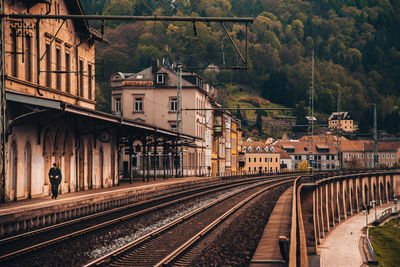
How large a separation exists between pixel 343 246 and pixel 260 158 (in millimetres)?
82202

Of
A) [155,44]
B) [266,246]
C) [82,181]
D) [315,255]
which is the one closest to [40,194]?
[82,181]

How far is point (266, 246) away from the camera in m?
16.1

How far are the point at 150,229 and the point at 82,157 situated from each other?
56.3 ft

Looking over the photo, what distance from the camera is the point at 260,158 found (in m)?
144

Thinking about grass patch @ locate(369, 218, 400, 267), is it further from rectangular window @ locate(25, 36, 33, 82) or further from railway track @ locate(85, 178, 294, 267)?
rectangular window @ locate(25, 36, 33, 82)

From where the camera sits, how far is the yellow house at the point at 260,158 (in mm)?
143875

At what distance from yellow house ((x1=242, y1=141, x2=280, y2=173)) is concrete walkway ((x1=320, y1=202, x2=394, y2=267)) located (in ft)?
189

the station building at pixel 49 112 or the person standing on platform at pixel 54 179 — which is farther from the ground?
the station building at pixel 49 112

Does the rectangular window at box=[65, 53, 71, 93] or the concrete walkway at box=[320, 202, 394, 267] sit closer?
the rectangular window at box=[65, 53, 71, 93]

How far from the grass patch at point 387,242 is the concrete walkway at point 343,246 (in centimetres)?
194

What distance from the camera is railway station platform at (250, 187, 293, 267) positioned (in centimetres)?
1363

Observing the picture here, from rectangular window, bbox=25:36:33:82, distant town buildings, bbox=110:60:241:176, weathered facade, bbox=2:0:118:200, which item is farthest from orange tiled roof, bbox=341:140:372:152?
rectangular window, bbox=25:36:33:82

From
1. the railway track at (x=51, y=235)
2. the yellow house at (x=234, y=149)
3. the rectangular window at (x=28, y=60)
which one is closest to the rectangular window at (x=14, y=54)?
the rectangular window at (x=28, y=60)

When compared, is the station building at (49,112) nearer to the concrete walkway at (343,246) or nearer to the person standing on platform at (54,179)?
the person standing on platform at (54,179)
